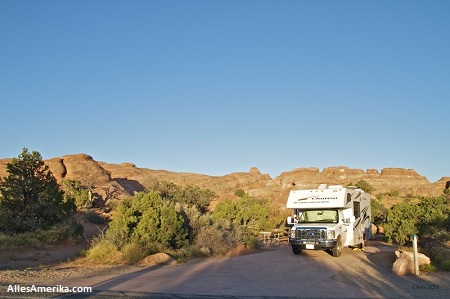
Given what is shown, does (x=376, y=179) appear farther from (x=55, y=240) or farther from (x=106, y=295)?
(x=106, y=295)

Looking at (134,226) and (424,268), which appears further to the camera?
(134,226)

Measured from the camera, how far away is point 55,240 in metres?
23.8

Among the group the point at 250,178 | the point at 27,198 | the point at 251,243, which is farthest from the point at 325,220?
the point at 250,178

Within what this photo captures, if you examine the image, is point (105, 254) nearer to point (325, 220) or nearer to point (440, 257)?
point (325, 220)

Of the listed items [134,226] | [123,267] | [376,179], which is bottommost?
[123,267]

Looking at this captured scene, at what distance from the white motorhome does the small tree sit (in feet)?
52.5

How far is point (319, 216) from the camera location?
19.0 m

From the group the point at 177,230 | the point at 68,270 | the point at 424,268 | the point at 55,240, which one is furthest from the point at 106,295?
the point at 55,240

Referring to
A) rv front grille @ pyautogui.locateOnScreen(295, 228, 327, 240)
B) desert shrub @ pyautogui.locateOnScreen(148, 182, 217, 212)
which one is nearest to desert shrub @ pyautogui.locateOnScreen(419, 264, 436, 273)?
rv front grille @ pyautogui.locateOnScreen(295, 228, 327, 240)

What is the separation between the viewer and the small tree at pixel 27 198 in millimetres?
25292

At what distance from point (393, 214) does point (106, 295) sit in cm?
1412

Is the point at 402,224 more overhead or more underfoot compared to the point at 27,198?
more underfoot

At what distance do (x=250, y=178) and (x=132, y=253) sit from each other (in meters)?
71.0

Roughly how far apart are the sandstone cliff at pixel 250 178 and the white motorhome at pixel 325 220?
41.8m
